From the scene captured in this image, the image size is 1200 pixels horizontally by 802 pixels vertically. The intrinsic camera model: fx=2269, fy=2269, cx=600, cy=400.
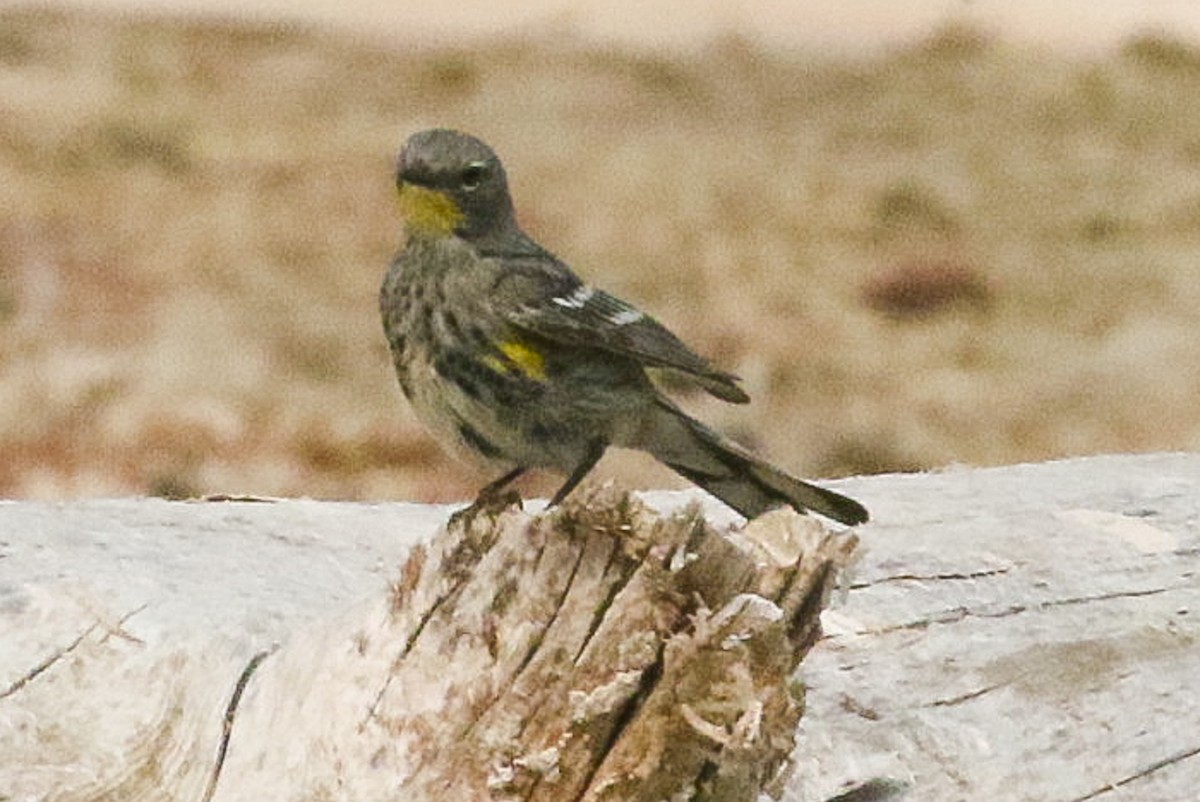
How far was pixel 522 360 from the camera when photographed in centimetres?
340

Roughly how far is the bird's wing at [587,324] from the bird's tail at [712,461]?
0.08 meters

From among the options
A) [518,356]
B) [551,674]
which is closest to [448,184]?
[518,356]

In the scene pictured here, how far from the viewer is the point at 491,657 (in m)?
2.48

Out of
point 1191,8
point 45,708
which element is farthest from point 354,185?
point 45,708

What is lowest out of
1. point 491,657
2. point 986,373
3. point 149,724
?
point 986,373

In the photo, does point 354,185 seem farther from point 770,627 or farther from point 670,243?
point 770,627

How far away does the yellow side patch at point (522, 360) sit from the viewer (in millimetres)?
3377

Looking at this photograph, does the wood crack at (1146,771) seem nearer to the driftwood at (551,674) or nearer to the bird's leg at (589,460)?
the driftwood at (551,674)

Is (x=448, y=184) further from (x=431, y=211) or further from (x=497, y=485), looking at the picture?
(x=497, y=485)

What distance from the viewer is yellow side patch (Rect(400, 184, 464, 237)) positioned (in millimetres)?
3494

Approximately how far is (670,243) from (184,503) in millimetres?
8294

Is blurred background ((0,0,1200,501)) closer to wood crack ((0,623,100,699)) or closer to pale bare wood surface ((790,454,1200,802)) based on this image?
pale bare wood surface ((790,454,1200,802))

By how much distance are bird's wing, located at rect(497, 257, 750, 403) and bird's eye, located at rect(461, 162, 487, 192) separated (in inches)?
5.7

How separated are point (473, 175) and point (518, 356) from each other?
31cm
